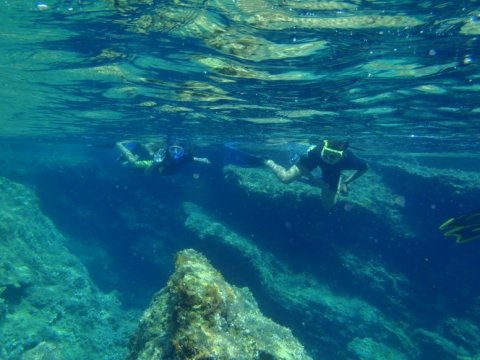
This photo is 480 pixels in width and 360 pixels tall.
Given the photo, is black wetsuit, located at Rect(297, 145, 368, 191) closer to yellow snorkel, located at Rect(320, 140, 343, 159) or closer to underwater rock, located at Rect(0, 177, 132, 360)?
yellow snorkel, located at Rect(320, 140, 343, 159)

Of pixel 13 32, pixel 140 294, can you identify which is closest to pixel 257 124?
pixel 13 32

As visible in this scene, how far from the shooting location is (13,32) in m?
10.2

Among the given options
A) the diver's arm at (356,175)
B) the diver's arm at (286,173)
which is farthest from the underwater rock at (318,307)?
the diver's arm at (356,175)

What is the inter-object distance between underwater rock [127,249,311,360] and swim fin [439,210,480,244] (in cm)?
392

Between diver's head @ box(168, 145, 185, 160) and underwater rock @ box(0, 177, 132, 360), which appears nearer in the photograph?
underwater rock @ box(0, 177, 132, 360)

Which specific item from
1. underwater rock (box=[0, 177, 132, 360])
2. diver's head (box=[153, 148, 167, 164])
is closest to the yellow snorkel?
diver's head (box=[153, 148, 167, 164])

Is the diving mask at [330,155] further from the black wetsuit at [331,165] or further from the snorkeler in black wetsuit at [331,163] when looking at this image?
the black wetsuit at [331,165]

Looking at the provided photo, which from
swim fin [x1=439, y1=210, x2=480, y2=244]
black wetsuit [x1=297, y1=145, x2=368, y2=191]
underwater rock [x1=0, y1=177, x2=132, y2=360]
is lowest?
underwater rock [x1=0, y1=177, x2=132, y2=360]

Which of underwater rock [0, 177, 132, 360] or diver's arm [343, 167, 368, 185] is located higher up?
diver's arm [343, 167, 368, 185]

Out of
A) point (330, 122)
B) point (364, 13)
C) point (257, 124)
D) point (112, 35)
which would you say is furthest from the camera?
point (257, 124)

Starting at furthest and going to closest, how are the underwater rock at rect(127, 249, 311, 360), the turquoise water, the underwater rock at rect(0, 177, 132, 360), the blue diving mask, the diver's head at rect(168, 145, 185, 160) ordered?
the blue diving mask < the diver's head at rect(168, 145, 185, 160) < the underwater rock at rect(0, 177, 132, 360) < the turquoise water < the underwater rock at rect(127, 249, 311, 360)

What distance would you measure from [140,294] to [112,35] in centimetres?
2147

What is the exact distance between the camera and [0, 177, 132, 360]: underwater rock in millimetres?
14492

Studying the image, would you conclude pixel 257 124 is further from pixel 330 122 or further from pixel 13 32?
pixel 13 32
